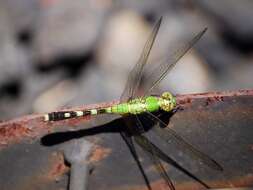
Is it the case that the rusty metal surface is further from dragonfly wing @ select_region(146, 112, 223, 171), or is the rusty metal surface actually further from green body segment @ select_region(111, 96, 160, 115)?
green body segment @ select_region(111, 96, 160, 115)

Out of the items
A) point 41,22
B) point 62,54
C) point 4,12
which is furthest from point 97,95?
point 4,12

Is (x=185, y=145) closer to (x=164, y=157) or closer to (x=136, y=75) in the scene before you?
(x=164, y=157)

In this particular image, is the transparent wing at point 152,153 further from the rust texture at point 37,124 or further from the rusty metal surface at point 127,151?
the rust texture at point 37,124

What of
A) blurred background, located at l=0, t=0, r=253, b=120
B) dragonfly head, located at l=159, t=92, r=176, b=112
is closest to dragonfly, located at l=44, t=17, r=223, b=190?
dragonfly head, located at l=159, t=92, r=176, b=112

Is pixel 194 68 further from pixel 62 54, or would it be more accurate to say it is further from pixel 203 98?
pixel 203 98

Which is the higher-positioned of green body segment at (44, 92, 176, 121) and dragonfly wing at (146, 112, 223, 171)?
green body segment at (44, 92, 176, 121)
